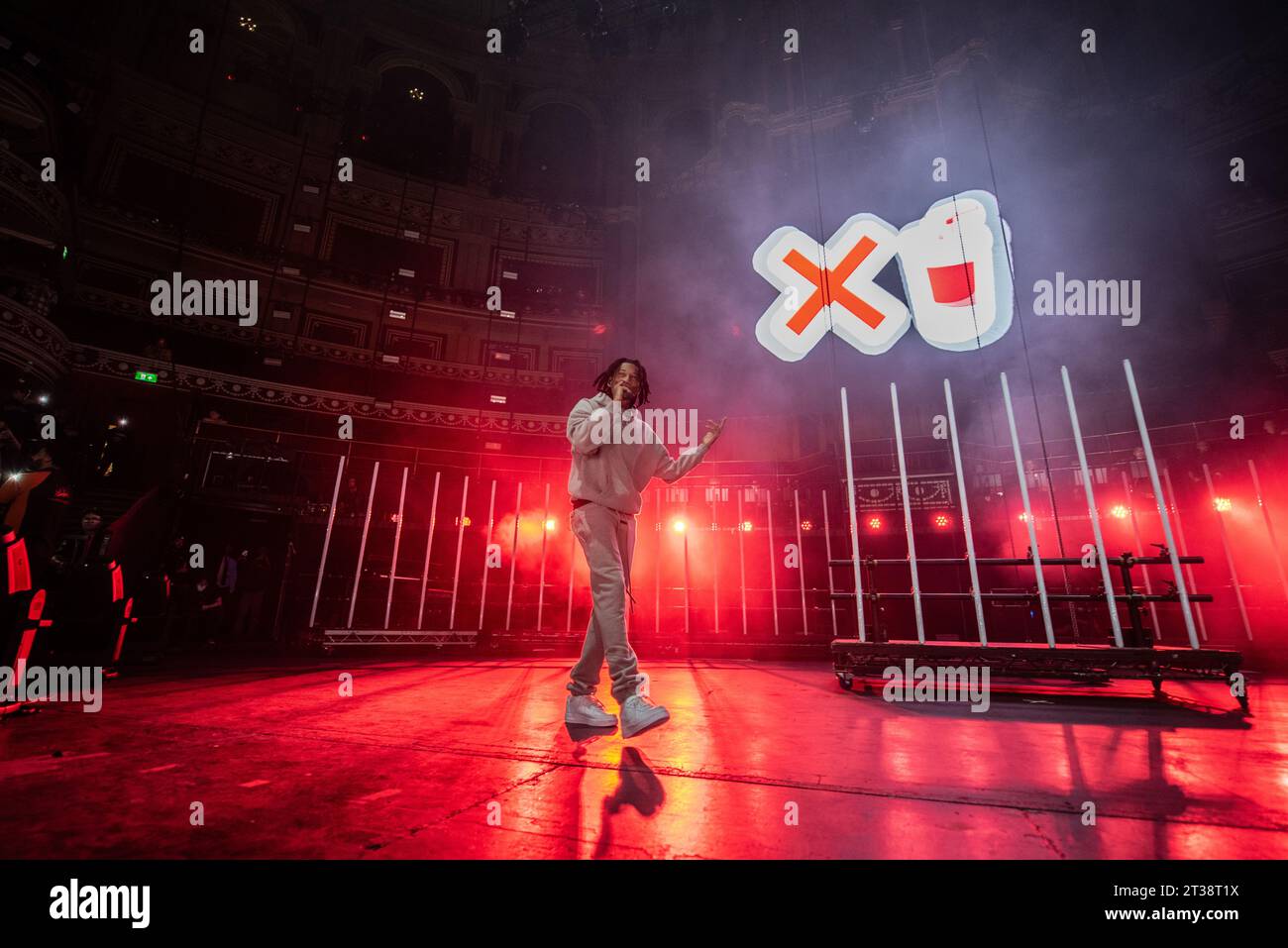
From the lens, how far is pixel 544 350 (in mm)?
16734

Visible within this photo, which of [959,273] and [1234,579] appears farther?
[959,273]

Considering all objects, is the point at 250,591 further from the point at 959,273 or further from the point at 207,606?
the point at 959,273

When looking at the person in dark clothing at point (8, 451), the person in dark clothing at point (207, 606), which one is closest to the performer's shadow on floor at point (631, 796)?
the person in dark clothing at point (207, 606)

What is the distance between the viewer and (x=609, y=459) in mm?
2809

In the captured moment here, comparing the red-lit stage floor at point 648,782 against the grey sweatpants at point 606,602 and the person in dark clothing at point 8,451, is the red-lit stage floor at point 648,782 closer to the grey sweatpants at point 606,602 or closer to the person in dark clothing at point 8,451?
the grey sweatpants at point 606,602

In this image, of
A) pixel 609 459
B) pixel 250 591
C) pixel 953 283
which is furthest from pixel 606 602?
pixel 953 283

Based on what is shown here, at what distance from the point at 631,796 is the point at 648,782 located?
18 centimetres

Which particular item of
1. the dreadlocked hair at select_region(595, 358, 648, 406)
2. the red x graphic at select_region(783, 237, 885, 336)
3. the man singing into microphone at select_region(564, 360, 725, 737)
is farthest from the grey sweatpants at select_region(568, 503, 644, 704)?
the red x graphic at select_region(783, 237, 885, 336)

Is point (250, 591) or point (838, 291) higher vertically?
point (838, 291)

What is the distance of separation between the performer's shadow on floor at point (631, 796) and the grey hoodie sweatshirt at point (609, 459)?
1.27 m

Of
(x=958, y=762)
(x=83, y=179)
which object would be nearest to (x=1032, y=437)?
(x=958, y=762)

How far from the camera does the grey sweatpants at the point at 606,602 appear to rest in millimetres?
2533
